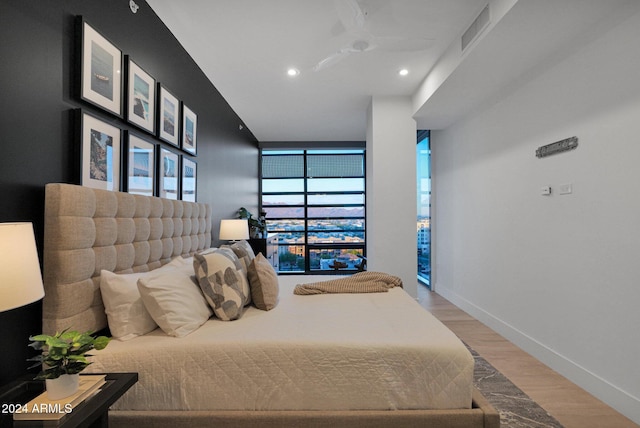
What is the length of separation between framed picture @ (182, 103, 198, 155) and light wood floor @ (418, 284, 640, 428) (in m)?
3.30

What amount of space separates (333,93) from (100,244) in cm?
332

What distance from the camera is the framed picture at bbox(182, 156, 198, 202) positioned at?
3063 mm

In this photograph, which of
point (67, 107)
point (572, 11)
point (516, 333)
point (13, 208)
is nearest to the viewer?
point (13, 208)

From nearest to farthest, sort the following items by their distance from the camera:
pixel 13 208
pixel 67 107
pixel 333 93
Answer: pixel 13 208, pixel 67 107, pixel 333 93

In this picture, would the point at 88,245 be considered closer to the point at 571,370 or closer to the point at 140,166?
the point at 140,166

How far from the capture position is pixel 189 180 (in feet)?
10.5

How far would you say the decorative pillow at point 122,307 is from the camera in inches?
65.4

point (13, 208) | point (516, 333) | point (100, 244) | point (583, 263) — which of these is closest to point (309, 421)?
point (100, 244)

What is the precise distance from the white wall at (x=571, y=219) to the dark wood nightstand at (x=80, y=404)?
9.18 ft

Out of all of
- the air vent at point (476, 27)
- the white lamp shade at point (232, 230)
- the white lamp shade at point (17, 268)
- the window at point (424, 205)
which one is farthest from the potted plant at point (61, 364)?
the window at point (424, 205)

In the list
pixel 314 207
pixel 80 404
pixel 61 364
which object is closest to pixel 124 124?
pixel 61 364

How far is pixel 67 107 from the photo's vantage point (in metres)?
1.66

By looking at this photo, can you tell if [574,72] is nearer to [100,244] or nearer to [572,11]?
[572,11]

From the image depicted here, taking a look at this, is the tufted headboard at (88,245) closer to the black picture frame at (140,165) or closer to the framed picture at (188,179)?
the black picture frame at (140,165)
